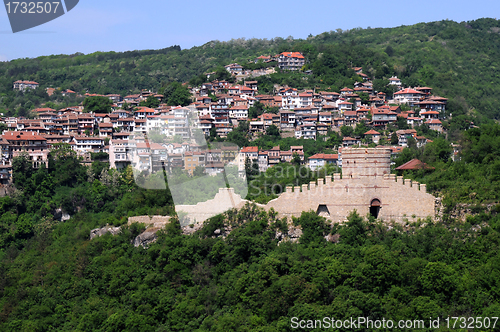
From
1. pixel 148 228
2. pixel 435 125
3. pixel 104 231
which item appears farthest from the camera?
pixel 435 125

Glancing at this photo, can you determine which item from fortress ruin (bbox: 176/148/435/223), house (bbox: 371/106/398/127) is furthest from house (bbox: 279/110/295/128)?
fortress ruin (bbox: 176/148/435/223)

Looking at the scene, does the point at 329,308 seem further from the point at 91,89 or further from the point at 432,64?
the point at 91,89

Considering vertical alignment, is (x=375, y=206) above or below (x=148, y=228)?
above

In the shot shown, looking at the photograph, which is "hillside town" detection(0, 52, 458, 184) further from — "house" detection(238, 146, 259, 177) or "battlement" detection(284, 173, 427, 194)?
"battlement" detection(284, 173, 427, 194)

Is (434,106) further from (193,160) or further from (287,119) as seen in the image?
(193,160)

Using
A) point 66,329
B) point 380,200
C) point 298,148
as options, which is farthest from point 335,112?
point 66,329

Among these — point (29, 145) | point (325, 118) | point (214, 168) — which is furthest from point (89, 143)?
point (325, 118)

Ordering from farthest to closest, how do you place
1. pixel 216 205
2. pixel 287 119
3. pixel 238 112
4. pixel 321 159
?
pixel 238 112 < pixel 287 119 < pixel 321 159 < pixel 216 205
